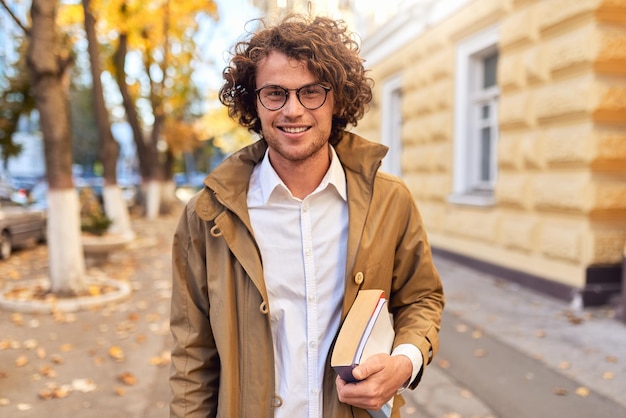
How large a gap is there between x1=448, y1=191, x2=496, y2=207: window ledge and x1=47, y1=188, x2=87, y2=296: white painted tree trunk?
5562mm

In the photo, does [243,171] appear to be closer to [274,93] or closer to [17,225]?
[274,93]

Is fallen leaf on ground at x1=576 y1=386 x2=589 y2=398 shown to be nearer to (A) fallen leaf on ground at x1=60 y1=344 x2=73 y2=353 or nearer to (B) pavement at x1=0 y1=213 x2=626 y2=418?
(B) pavement at x1=0 y1=213 x2=626 y2=418

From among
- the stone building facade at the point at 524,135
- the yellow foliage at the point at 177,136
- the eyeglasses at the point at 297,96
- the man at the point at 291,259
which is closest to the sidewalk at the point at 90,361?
the man at the point at 291,259

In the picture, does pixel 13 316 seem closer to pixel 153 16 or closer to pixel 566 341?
pixel 566 341

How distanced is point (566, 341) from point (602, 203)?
69.5 inches

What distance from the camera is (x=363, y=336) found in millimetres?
1478

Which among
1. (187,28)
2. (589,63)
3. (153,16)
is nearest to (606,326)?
(589,63)

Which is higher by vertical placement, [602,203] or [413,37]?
[413,37]

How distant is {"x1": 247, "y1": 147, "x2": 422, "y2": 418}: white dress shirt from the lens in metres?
1.67

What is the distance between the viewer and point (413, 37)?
419 inches

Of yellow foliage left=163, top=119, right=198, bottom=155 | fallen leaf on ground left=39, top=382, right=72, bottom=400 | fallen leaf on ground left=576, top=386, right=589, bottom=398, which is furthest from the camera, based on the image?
yellow foliage left=163, top=119, right=198, bottom=155

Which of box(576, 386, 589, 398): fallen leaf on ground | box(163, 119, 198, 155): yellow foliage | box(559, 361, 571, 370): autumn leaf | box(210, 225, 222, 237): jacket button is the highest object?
box(163, 119, 198, 155): yellow foliage

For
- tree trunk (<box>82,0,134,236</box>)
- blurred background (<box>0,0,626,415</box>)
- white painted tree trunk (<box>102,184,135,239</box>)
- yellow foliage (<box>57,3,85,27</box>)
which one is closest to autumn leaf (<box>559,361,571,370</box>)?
blurred background (<box>0,0,626,415</box>)

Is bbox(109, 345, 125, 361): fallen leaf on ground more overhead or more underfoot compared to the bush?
more underfoot
